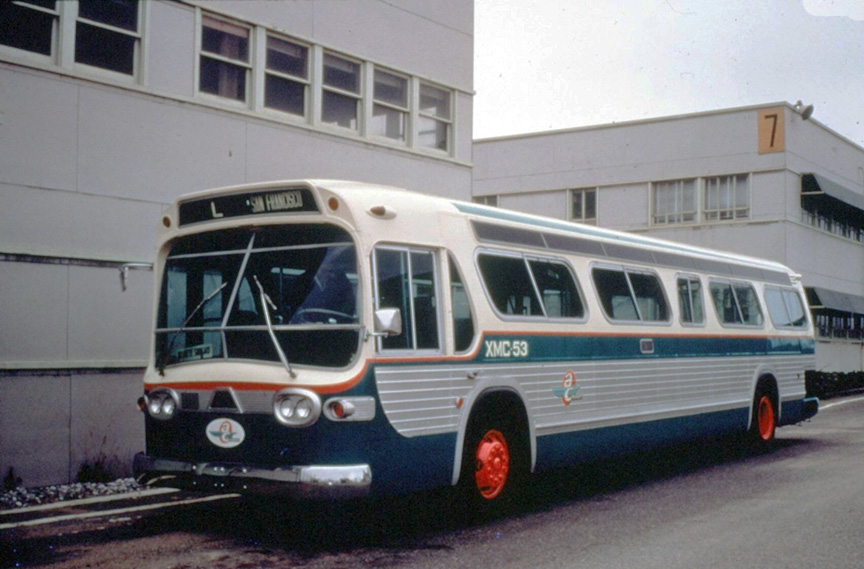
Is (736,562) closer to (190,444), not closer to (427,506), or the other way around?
(427,506)

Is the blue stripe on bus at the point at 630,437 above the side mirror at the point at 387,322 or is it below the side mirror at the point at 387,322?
below

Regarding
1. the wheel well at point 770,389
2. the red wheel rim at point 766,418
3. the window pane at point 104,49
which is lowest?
the red wheel rim at point 766,418

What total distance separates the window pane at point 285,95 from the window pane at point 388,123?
1.62 meters

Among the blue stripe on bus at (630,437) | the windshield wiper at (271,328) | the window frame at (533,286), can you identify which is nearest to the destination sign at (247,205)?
the windshield wiper at (271,328)

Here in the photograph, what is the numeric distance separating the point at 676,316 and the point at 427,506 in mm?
4500

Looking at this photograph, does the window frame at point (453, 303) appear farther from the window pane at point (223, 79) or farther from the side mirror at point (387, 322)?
the window pane at point (223, 79)

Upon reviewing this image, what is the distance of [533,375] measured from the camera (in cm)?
964

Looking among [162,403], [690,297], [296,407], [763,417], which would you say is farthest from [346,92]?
[296,407]

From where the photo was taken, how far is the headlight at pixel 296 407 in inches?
289

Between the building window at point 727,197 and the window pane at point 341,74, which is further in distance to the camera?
the building window at point 727,197

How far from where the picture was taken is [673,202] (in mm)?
37969

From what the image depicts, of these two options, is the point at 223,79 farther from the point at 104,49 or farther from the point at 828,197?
the point at 828,197

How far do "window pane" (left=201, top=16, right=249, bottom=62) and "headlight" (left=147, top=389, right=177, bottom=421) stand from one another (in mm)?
6629

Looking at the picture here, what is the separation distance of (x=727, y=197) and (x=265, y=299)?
31.5 meters
